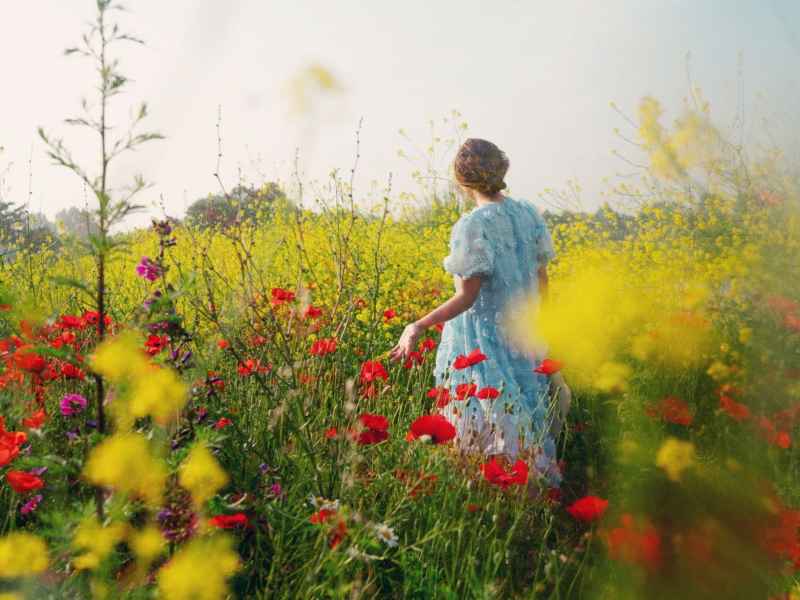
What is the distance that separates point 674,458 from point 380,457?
1.05m

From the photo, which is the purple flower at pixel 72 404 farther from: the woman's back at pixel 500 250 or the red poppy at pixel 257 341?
the woman's back at pixel 500 250

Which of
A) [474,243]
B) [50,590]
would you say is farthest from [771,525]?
[474,243]

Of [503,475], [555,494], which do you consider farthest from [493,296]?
[503,475]

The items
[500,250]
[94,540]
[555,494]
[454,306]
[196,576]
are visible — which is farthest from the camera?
[500,250]

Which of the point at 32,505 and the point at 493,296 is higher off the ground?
the point at 493,296

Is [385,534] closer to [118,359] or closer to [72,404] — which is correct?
[118,359]

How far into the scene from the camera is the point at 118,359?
110 centimetres

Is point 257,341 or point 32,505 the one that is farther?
point 257,341

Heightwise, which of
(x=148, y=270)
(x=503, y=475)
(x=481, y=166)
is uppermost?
(x=481, y=166)

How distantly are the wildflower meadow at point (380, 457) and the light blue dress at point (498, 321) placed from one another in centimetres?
11

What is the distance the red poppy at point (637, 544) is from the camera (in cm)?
107

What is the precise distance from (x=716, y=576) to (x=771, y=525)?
9.9 inches

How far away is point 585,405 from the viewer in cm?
330

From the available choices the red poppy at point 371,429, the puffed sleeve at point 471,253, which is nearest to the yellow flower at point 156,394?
the red poppy at point 371,429
